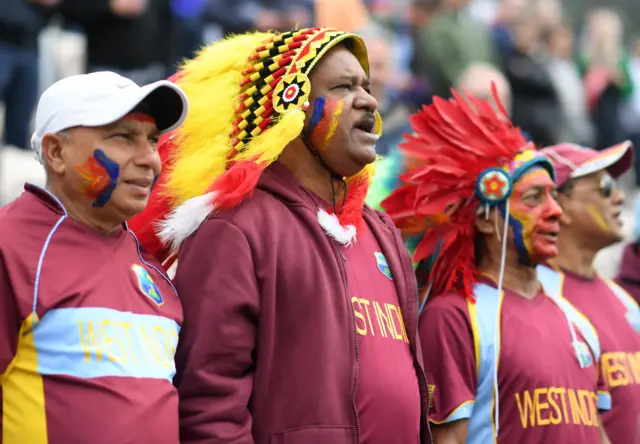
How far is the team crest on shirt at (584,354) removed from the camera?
4.91 meters

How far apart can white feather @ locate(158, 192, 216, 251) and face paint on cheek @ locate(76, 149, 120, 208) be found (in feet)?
1.40

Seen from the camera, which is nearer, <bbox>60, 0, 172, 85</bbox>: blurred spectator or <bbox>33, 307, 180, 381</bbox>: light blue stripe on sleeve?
<bbox>33, 307, 180, 381</bbox>: light blue stripe on sleeve

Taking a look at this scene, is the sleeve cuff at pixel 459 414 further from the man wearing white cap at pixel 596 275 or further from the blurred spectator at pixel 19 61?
the blurred spectator at pixel 19 61

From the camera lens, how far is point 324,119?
405 centimetres

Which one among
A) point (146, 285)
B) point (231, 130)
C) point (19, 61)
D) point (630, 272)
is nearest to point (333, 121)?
point (231, 130)

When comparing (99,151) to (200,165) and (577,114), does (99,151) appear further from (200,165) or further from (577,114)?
(577,114)

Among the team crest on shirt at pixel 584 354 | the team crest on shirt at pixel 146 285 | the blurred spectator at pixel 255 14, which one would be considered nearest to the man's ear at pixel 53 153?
the team crest on shirt at pixel 146 285

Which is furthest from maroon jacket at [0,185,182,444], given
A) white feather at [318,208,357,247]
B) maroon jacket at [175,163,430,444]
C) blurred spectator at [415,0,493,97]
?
blurred spectator at [415,0,493,97]

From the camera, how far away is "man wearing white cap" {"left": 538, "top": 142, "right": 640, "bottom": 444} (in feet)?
17.5

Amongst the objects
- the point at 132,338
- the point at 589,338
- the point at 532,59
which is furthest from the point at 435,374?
the point at 532,59

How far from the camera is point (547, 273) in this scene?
18.2ft

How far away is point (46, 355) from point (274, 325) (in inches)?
31.2

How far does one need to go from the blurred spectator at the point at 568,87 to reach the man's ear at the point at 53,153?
24.6 feet

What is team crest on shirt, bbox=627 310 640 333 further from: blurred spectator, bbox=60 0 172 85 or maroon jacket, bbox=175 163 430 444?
blurred spectator, bbox=60 0 172 85
